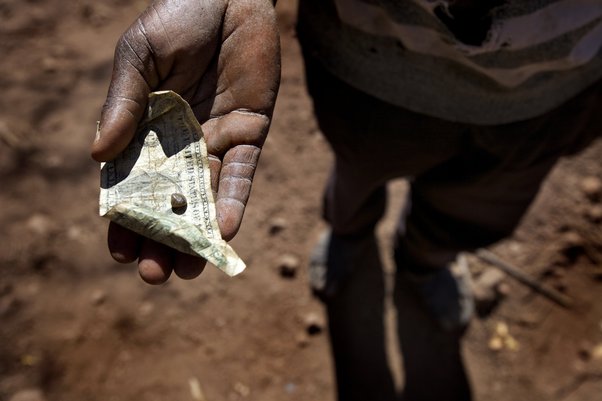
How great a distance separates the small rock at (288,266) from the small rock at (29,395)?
1.18 metres

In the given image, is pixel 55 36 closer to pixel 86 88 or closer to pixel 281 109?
pixel 86 88

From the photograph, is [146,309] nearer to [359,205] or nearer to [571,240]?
[359,205]

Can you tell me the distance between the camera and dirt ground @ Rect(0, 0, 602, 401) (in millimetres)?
2348

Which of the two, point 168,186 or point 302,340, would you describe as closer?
point 168,186

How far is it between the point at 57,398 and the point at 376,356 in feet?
4.66

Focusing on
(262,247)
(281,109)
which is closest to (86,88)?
(281,109)

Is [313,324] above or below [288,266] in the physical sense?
below

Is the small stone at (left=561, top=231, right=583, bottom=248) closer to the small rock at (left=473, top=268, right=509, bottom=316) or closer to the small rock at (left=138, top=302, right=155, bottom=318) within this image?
the small rock at (left=473, top=268, right=509, bottom=316)

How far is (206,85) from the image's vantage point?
1329 millimetres

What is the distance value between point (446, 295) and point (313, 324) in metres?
0.63

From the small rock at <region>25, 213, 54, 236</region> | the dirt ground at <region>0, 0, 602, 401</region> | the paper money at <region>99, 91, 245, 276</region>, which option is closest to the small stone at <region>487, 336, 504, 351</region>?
the dirt ground at <region>0, 0, 602, 401</region>

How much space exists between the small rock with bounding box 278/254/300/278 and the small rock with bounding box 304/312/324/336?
8.7 inches

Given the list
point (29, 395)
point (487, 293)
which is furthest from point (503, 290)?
point (29, 395)

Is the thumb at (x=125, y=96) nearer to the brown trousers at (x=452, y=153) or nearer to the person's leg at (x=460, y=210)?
the brown trousers at (x=452, y=153)
